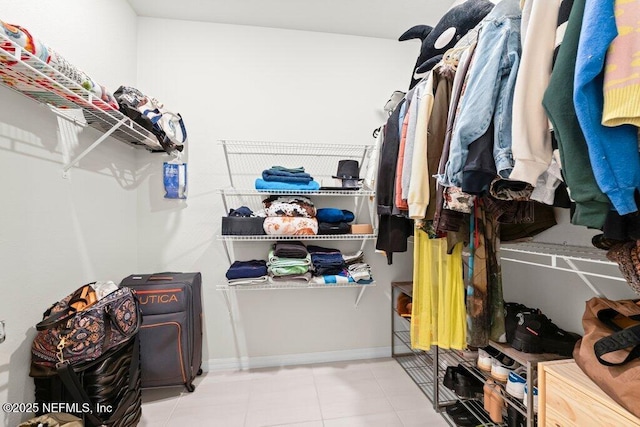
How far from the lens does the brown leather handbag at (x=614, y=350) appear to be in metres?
0.65

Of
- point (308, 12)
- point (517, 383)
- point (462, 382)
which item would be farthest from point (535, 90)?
point (308, 12)

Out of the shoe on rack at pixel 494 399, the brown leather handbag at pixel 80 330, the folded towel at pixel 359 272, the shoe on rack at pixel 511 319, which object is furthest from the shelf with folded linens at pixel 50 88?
the shoe on rack at pixel 494 399

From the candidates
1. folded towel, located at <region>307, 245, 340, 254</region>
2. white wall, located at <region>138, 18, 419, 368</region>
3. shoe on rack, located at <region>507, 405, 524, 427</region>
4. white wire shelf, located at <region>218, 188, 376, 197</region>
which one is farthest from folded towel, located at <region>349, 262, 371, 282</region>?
shoe on rack, located at <region>507, 405, 524, 427</region>

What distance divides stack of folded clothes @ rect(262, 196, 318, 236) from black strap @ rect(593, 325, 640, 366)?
1308 millimetres

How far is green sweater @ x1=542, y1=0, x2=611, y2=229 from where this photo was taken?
59 cm

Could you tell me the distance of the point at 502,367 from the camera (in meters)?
1.19

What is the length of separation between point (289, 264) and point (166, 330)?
83cm

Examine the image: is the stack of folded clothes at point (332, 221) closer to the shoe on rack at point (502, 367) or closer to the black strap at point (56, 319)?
the shoe on rack at point (502, 367)

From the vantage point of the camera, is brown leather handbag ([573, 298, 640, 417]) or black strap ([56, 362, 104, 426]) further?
black strap ([56, 362, 104, 426])

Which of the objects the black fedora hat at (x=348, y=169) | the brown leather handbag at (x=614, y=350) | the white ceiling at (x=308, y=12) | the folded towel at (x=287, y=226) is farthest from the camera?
the black fedora hat at (x=348, y=169)

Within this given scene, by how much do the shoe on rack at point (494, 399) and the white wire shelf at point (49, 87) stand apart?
225cm

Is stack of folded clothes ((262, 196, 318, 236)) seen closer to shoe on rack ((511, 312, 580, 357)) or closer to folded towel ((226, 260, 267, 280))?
folded towel ((226, 260, 267, 280))

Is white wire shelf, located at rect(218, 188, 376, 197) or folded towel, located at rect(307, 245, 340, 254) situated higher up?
white wire shelf, located at rect(218, 188, 376, 197)

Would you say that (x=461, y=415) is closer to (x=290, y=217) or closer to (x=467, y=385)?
(x=467, y=385)
